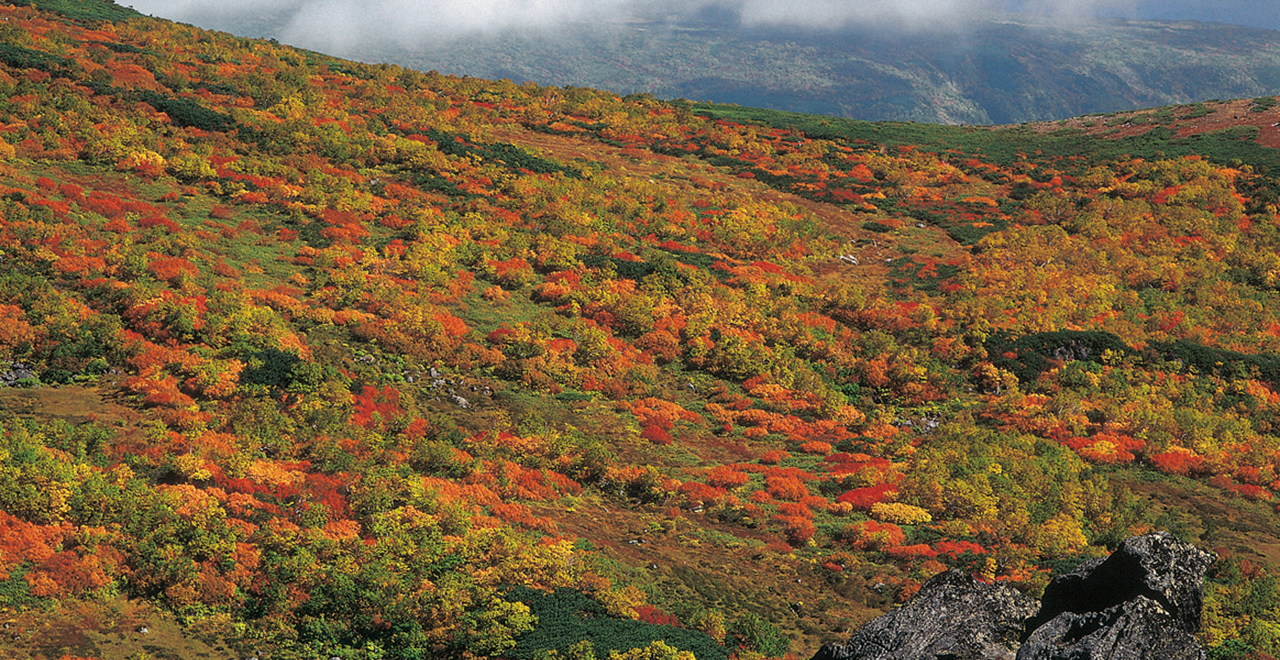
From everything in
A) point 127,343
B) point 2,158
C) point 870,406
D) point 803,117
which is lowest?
point 870,406

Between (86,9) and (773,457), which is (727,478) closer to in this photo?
(773,457)

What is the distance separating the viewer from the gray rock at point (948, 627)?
41.1 feet

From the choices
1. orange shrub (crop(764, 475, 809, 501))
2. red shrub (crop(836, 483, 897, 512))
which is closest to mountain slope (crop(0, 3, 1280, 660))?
red shrub (crop(836, 483, 897, 512))

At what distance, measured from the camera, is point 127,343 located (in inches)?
934

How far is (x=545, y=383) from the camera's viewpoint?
1117 inches

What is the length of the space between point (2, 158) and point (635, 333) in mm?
26949

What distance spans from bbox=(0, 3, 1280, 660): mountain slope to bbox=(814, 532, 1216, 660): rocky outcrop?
361 cm

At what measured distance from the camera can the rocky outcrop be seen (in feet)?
38.4

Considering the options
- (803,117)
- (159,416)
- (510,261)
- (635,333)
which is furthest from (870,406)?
(803,117)

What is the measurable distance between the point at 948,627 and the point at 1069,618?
168 centimetres

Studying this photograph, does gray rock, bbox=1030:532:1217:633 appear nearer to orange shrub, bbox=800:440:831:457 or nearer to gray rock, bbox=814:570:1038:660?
gray rock, bbox=814:570:1038:660

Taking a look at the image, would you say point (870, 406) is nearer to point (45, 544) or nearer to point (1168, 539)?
point (1168, 539)

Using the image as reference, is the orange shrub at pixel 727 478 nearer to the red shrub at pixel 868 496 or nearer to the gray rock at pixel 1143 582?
the red shrub at pixel 868 496

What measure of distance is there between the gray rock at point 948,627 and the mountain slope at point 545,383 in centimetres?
333
